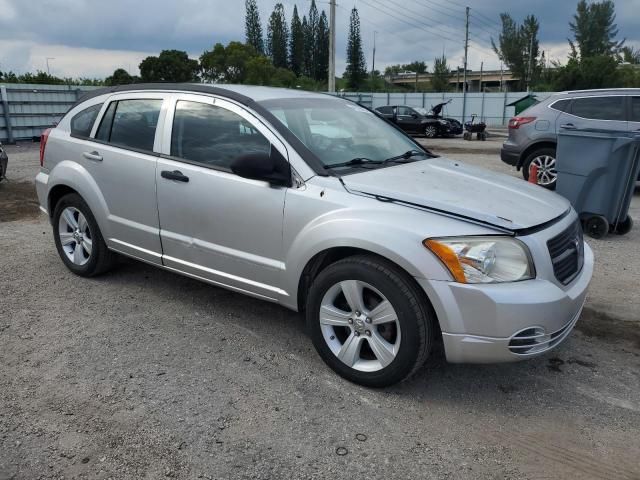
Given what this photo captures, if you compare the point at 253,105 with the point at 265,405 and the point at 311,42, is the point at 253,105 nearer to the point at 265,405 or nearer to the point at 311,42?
the point at 265,405

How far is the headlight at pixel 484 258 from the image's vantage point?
274 cm

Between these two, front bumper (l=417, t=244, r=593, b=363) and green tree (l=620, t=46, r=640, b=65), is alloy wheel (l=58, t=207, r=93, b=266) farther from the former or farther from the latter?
green tree (l=620, t=46, r=640, b=65)

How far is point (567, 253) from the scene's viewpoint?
3.15 metres

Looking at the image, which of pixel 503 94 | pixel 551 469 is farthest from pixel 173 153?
pixel 503 94

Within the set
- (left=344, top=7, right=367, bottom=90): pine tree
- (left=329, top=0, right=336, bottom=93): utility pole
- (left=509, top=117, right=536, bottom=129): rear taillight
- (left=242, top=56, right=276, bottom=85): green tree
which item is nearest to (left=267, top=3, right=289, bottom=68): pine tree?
(left=344, top=7, right=367, bottom=90): pine tree

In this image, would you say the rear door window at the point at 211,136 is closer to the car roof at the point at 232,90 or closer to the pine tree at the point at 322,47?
the car roof at the point at 232,90

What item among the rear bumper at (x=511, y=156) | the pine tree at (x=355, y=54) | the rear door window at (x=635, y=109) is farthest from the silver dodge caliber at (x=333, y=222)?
the pine tree at (x=355, y=54)

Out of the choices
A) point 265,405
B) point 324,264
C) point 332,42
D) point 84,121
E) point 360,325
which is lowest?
point 265,405

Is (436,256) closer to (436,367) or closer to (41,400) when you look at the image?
(436,367)

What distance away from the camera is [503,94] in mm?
36938

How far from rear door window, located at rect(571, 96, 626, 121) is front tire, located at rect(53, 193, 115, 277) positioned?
25.7 feet

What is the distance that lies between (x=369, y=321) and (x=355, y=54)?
8131 cm

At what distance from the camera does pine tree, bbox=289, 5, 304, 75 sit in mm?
85812

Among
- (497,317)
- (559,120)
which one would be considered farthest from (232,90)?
(559,120)
